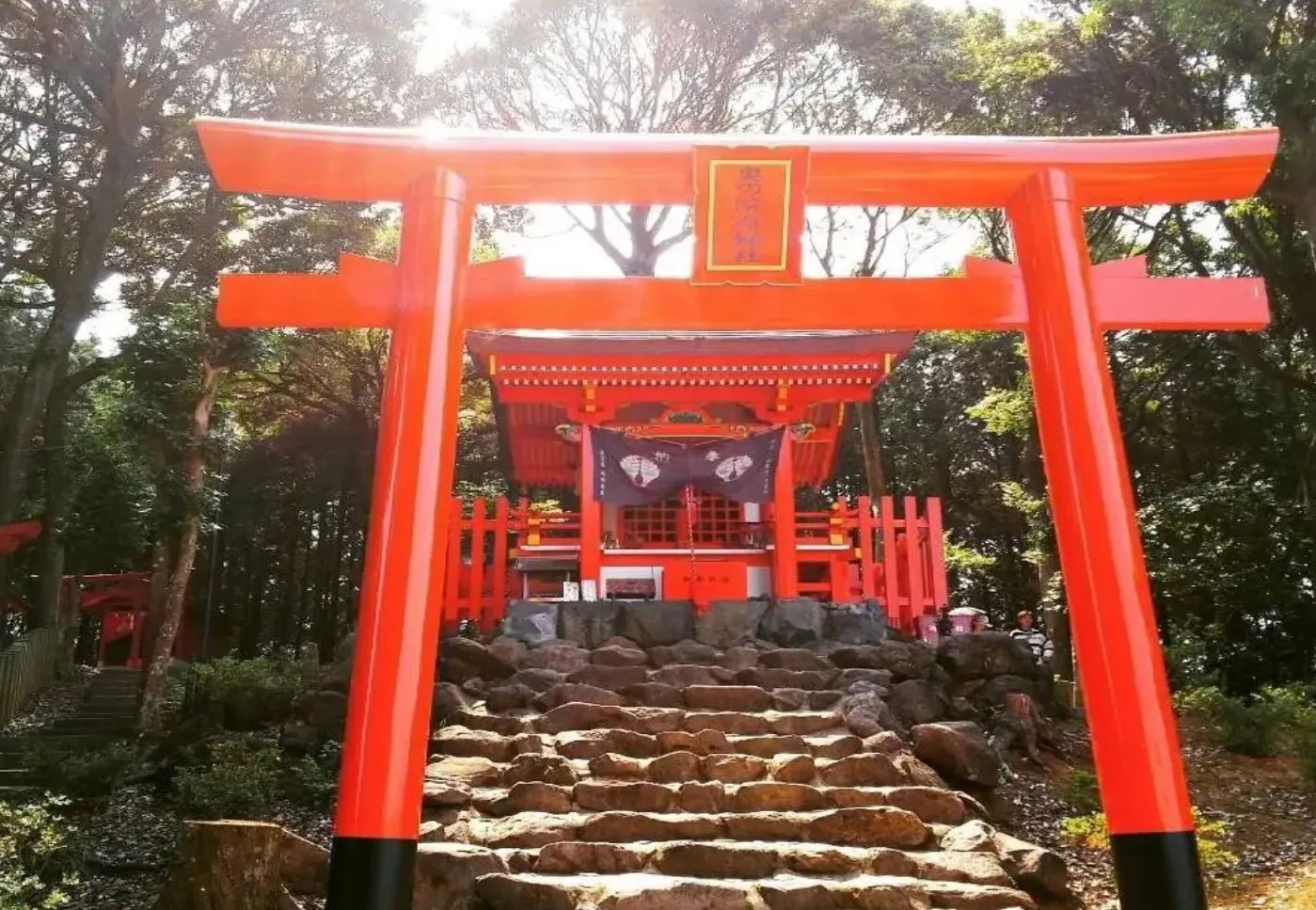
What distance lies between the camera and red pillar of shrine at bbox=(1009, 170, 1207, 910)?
122 inches

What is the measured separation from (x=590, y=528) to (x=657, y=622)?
1.72 metres

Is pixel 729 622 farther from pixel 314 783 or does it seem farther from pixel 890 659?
pixel 314 783

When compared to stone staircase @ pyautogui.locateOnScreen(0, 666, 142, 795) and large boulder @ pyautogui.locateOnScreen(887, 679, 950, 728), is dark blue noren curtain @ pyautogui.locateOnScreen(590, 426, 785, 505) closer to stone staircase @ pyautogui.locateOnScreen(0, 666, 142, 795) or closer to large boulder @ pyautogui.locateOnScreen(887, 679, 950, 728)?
large boulder @ pyautogui.locateOnScreen(887, 679, 950, 728)

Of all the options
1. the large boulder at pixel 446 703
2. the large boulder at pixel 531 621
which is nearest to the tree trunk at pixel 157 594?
the large boulder at pixel 446 703

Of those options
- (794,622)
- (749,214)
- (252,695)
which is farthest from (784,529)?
(749,214)

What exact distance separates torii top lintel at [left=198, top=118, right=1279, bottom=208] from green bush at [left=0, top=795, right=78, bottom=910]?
4021mm

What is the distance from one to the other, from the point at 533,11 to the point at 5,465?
39.8ft

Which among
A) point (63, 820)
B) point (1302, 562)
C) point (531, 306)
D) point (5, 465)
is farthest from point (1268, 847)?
point (5, 465)

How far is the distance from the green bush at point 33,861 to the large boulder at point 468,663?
3634 mm

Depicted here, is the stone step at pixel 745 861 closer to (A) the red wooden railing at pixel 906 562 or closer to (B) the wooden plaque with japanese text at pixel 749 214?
(B) the wooden plaque with japanese text at pixel 749 214

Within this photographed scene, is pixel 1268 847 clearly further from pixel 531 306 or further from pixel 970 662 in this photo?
pixel 531 306

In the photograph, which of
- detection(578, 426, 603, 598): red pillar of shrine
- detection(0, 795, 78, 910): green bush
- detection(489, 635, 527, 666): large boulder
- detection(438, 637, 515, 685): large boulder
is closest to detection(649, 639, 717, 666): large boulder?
detection(489, 635, 527, 666): large boulder

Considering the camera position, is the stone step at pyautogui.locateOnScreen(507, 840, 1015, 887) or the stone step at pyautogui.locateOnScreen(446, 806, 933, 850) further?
the stone step at pyautogui.locateOnScreen(446, 806, 933, 850)

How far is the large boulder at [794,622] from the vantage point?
10.3 metres
